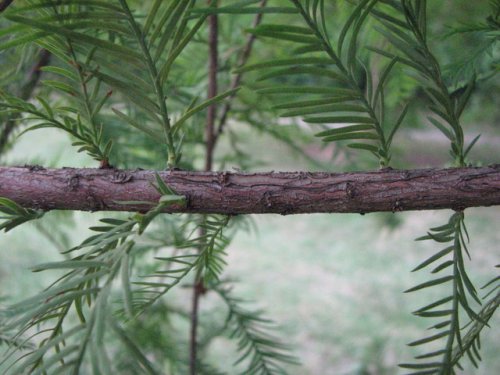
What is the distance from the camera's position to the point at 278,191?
0.27 meters

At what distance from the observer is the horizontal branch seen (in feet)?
0.89

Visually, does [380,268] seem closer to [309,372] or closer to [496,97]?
[309,372]

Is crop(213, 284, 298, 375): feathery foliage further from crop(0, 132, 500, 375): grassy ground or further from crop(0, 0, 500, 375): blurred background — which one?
crop(0, 132, 500, 375): grassy ground

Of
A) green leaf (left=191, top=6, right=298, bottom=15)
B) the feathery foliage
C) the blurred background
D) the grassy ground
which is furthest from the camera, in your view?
the grassy ground

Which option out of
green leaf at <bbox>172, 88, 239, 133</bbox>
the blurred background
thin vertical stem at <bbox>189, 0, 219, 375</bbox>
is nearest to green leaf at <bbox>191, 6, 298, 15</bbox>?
green leaf at <bbox>172, 88, 239, 133</bbox>

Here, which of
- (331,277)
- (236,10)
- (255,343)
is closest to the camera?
(236,10)

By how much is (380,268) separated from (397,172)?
1.92 meters

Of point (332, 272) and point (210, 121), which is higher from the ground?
point (332, 272)

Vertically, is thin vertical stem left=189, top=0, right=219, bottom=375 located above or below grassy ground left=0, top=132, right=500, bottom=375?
below

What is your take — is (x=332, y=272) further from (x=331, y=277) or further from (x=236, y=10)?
(x=236, y=10)

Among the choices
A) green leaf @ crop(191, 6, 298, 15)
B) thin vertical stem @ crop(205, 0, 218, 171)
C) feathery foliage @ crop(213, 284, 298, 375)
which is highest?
thin vertical stem @ crop(205, 0, 218, 171)

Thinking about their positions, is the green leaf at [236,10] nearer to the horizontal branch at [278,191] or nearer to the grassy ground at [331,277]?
the horizontal branch at [278,191]

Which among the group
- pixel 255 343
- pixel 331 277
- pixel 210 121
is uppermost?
pixel 331 277

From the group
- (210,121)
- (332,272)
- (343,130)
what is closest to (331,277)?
(332,272)
